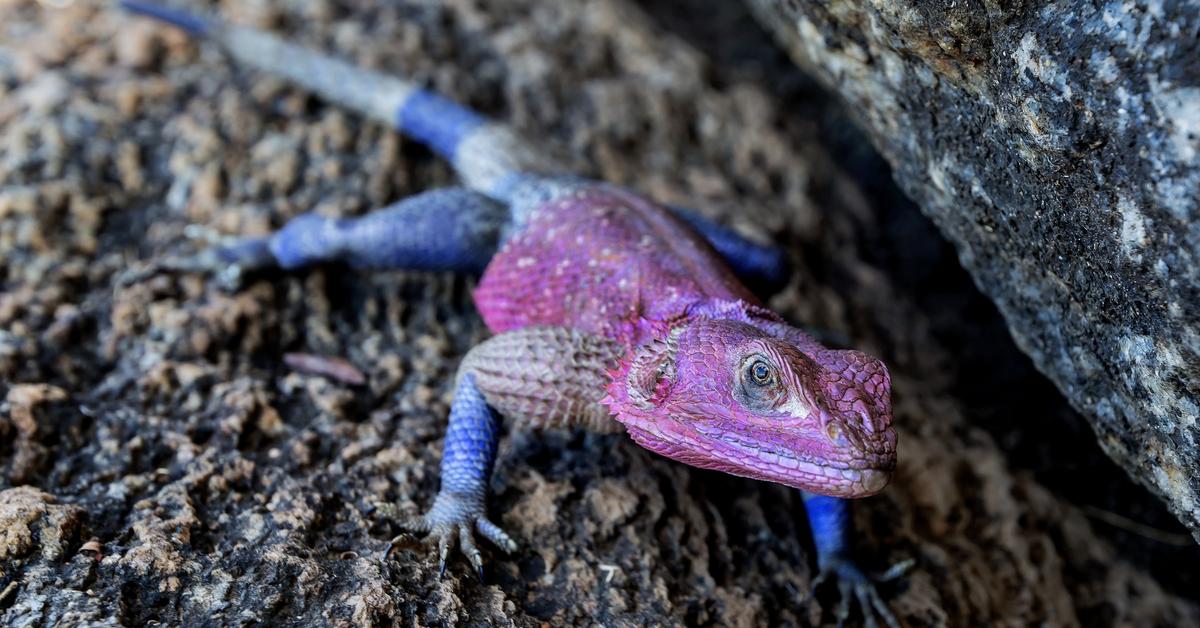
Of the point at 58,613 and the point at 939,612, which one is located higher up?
the point at 939,612

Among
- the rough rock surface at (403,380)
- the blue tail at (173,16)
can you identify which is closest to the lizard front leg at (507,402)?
the rough rock surface at (403,380)

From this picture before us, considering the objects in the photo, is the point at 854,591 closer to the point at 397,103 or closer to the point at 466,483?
the point at 466,483

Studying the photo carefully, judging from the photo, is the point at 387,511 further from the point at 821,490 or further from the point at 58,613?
the point at 821,490

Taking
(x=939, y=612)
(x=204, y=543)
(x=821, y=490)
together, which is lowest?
(x=204, y=543)

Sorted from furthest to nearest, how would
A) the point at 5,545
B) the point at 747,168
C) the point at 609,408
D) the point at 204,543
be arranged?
the point at 747,168
the point at 609,408
the point at 204,543
the point at 5,545

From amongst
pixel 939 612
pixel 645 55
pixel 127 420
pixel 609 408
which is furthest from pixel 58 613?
pixel 645 55

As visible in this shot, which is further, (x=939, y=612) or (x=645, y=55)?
(x=645, y=55)

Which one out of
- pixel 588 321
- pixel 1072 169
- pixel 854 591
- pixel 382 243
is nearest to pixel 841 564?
pixel 854 591
